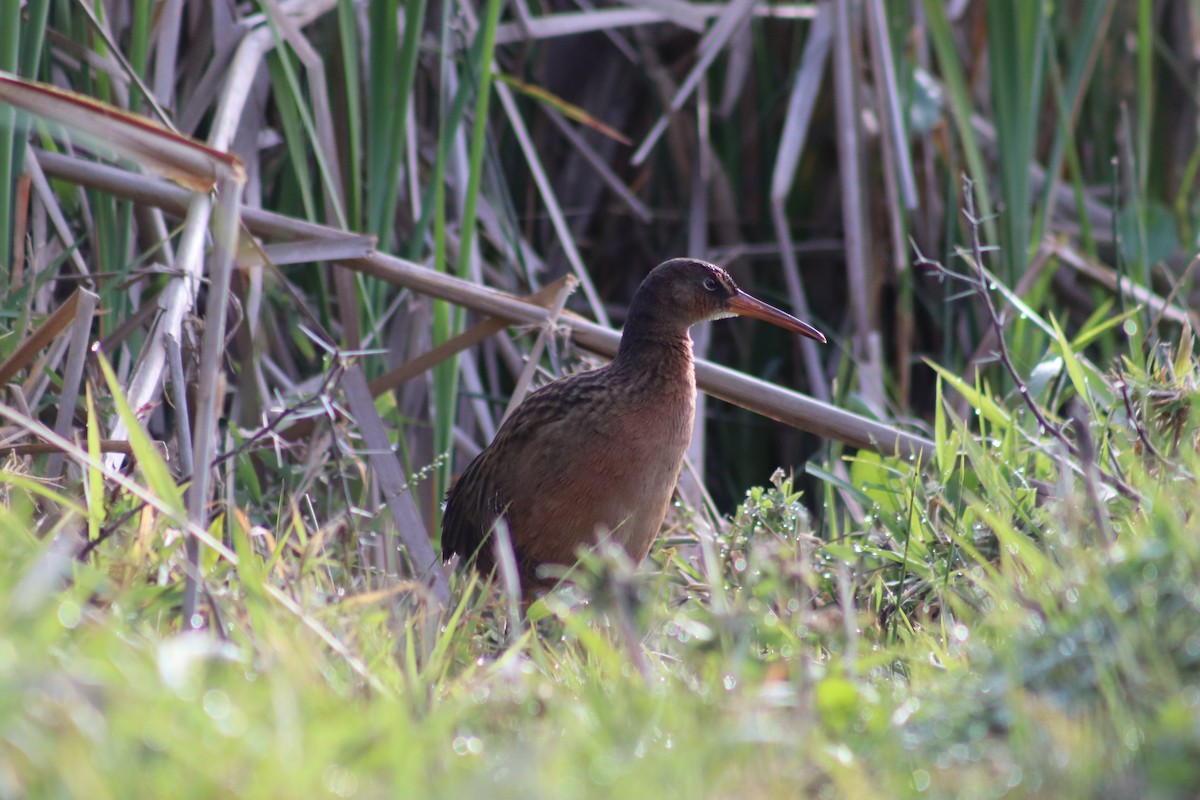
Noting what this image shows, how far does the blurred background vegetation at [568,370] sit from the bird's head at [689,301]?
8.9 inches

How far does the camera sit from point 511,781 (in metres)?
1.31

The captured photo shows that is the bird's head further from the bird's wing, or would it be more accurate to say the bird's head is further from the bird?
the bird's wing

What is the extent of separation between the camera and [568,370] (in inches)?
157

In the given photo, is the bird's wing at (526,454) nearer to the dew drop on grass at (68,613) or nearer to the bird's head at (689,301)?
the bird's head at (689,301)

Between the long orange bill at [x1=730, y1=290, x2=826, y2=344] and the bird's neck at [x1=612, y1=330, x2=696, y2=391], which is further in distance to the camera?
the long orange bill at [x1=730, y1=290, x2=826, y2=344]

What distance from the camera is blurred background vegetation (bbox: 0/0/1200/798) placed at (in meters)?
1.48

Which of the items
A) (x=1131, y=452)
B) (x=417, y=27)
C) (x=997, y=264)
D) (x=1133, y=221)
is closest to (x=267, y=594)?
(x=1131, y=452)

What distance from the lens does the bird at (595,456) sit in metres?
3.16

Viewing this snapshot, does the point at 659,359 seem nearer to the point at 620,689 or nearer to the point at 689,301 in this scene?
the point at 689,301

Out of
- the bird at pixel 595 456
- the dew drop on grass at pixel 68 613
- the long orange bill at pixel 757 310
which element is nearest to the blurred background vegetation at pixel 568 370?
the dew drop on grass at pixel 68 613

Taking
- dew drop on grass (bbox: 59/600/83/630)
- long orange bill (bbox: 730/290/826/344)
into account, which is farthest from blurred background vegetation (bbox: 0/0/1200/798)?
long orange bill (bbox: 730/290/826/344)

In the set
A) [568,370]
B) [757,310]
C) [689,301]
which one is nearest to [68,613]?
[689,301]

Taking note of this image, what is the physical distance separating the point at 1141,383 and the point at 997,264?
1756 mm

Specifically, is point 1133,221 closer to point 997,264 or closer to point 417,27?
point 997,264
